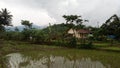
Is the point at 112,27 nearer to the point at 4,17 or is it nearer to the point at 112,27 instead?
the point at 112,27

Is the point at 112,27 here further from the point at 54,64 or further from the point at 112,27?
the point at 54,64

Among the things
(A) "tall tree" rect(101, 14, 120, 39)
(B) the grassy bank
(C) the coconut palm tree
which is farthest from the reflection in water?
(C) the coconut palm tree

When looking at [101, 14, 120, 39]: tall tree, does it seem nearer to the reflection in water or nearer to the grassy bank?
the grassy bank

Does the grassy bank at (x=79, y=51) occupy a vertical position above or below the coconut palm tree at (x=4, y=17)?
below

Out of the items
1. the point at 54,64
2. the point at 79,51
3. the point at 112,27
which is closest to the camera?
the point at 54,64

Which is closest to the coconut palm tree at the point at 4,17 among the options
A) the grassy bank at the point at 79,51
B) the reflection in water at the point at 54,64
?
the grassy bank at the point at 79,51

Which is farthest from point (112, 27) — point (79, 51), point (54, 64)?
point (54, 64)

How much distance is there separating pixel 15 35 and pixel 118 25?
77.8 ft

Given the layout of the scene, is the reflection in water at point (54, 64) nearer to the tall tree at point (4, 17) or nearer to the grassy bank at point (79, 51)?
the grassy bank at point (79, 51)

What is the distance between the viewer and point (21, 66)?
13688mm

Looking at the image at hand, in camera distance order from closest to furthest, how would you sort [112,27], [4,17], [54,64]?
[54,64], [112,27], [4,17]

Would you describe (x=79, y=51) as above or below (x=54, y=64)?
above

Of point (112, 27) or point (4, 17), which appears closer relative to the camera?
point (112, 27)

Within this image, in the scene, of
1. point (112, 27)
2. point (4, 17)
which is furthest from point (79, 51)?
point (4, 17)
